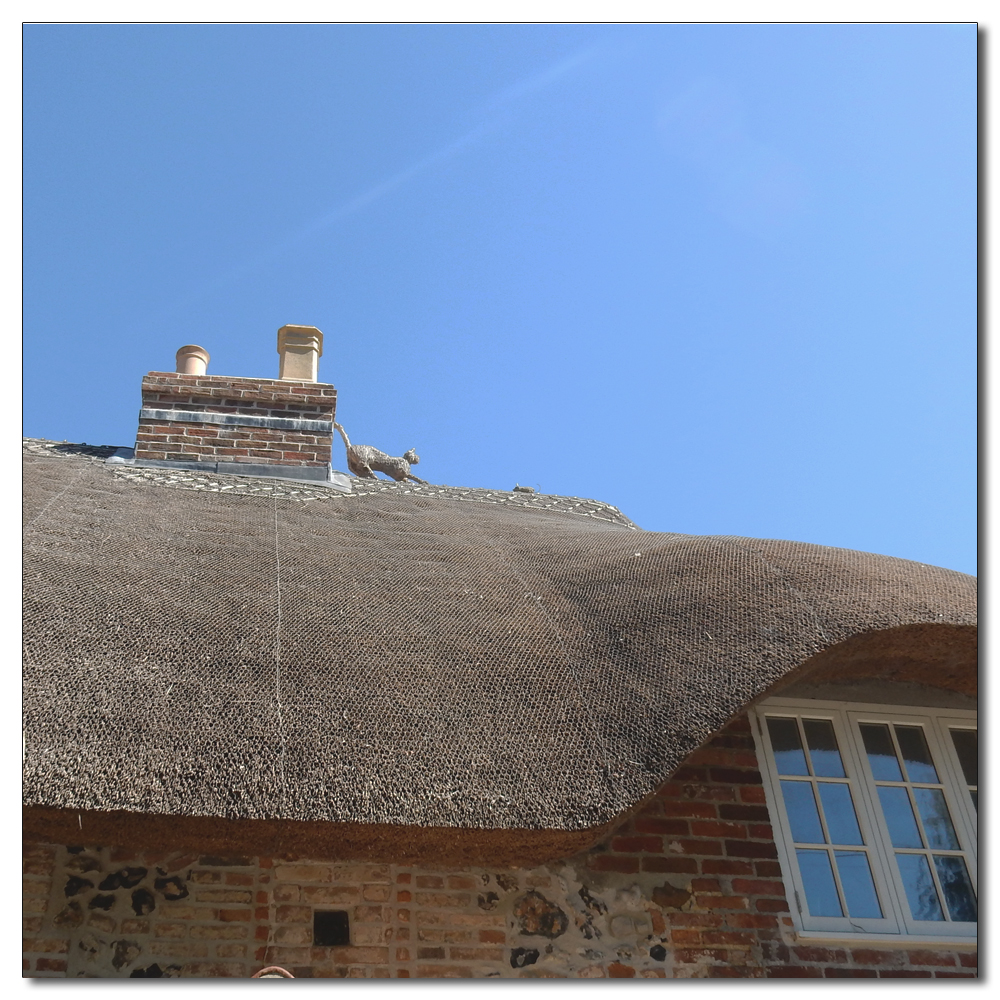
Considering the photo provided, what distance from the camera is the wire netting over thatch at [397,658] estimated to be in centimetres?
265

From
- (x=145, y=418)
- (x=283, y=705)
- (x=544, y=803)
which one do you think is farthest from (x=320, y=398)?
(x=544, y=803)

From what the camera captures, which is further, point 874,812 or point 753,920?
point 874,812

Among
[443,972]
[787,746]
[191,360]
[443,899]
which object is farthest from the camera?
[191,360]

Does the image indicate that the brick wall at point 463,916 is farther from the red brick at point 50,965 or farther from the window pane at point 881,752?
the window pane at point 881,752

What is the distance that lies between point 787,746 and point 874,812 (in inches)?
14.4

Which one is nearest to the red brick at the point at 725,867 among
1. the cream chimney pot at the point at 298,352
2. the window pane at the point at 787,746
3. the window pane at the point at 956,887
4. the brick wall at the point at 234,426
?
the window pane at the point at 787,746

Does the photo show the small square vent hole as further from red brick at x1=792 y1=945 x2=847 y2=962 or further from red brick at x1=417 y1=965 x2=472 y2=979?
red brick at x1=792 y1=945 x2=847 y2=962

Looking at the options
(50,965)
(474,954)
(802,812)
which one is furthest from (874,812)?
(50,965)

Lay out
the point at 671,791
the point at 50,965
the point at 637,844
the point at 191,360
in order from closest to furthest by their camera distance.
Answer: the point at 50,965 → the point at 637,844 → the point at 671,791 → the point at 191,360

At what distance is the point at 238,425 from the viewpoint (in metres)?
5.87

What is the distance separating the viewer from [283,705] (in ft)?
9.37

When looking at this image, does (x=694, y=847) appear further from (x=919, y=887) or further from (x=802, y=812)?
(x=919, y=887)

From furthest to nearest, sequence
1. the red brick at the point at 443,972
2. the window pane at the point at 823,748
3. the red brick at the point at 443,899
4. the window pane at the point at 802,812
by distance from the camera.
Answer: the window pane at the point at 823,748 → the window pane at the point at 802,812 → the red brick at the point at 443,899 → the red brick at the point at 443,972

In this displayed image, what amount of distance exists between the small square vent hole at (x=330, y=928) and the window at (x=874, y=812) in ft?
4.92
